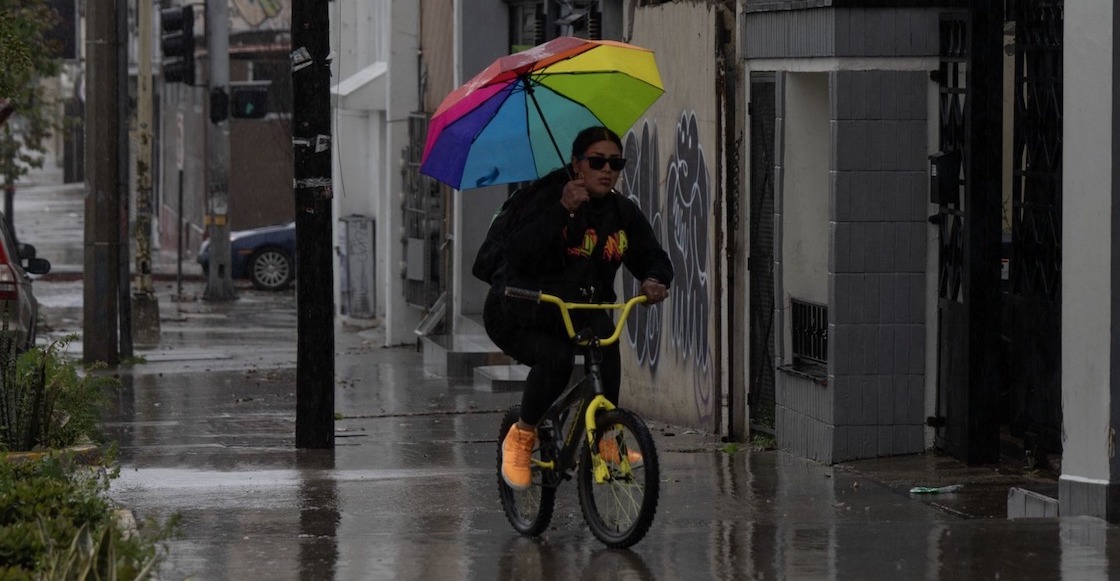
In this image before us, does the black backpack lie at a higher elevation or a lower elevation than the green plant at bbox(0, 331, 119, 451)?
higher

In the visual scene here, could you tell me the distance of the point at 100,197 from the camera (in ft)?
57.3

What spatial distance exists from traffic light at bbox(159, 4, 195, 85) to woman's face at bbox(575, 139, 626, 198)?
61.0 ft

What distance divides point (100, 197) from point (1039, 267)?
10.8 metres

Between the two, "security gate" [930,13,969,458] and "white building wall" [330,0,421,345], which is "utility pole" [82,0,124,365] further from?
"security gate" [930,13,969,458]

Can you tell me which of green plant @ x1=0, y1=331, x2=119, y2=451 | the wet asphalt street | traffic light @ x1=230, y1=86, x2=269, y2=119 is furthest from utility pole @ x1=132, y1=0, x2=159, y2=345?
green plant @ x1=0, y1=331, x2=119, y2=451

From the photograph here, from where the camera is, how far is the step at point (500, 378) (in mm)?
15477

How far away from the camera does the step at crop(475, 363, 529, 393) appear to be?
50.8 ft

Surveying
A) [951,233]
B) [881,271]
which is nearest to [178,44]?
[881,271]

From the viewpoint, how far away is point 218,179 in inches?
1165

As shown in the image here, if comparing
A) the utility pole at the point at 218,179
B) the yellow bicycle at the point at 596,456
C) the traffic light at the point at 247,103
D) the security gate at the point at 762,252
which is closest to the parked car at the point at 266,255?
the utility pole at the point at 218,179

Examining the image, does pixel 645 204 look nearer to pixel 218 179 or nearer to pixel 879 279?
pixel 879 279

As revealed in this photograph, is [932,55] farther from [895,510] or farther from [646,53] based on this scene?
[895,510]

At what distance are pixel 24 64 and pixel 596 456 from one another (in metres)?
6.18

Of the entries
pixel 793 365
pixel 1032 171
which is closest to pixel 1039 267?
pixel 1032 171
